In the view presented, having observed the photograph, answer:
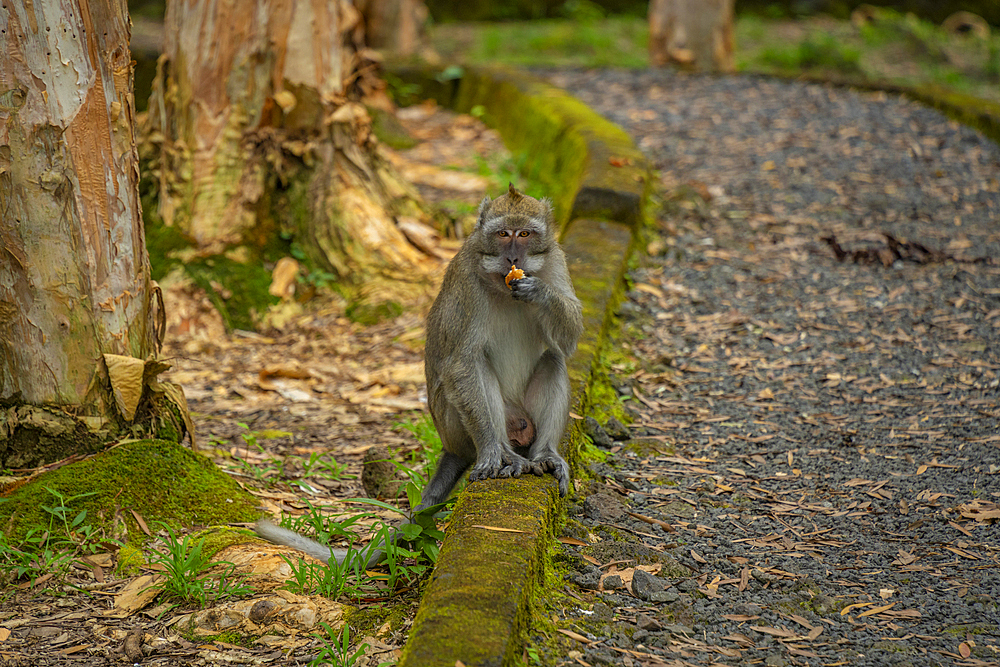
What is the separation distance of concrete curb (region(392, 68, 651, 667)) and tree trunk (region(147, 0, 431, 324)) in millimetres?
1391

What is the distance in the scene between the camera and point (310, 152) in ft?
20.9

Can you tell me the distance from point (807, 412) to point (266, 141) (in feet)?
12.7

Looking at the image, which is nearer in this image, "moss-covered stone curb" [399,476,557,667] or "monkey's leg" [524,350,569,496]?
"moss-covered stone curb" [399,476,557,667]

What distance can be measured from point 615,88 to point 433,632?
28.8ft

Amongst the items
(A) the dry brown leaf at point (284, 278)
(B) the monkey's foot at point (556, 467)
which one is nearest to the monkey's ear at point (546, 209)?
(B) the monkey's foot at point (556, 467)

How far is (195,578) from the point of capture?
10.8 ft

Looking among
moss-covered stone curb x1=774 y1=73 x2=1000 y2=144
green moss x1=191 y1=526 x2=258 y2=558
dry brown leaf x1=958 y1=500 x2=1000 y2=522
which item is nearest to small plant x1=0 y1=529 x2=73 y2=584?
green moss x1=191 y1=526 x2=258 y2=558

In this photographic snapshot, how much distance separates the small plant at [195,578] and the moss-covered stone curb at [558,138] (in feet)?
12.4

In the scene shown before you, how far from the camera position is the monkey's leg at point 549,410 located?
3568 mm

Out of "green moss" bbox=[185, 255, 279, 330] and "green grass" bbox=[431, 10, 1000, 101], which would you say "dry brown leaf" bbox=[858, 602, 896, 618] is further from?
"green grass" bbox=[431, 10, 1000, 101]

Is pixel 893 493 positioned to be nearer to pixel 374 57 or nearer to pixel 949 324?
pixel 949 324

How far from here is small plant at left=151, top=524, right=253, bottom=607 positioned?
3244 mm

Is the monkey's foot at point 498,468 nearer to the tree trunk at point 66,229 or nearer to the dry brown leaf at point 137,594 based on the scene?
the dry brown leaf at point 137,594

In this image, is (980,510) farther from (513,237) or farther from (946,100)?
(946,100)
